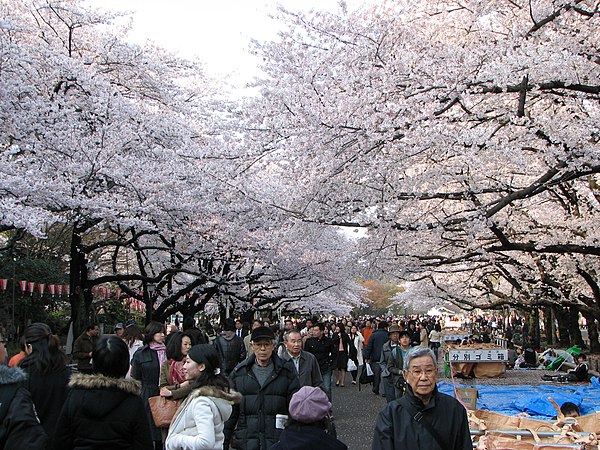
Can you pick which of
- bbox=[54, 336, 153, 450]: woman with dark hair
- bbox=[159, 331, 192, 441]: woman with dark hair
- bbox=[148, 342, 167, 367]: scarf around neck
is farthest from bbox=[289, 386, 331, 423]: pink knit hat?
bbox=[148, 342, 167, 367]: scarf around neck

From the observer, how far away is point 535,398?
10.2 metres

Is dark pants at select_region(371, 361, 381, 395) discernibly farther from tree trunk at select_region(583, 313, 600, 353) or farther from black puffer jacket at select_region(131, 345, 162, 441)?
tree trunk at select_region(583, 313, 600, 353)

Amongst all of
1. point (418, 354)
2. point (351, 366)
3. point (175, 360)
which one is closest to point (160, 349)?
point (175, 360)

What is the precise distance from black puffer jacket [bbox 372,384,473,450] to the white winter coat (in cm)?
97

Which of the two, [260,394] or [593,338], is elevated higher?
[593,338]

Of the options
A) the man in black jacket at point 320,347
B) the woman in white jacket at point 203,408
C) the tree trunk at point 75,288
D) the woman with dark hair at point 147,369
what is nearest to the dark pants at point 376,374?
the man in black jacket at point 320,347

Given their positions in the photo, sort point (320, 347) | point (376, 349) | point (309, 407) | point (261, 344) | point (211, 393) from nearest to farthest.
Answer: point (309, 407) → point (211, 393) → point (261, 344) → point (320, 347) → point (376, 349)

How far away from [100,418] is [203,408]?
1.97 ft

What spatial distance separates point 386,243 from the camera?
17.9m

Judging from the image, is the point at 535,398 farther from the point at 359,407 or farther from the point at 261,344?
the point at 261,344

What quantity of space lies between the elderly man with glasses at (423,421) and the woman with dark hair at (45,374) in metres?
2.48

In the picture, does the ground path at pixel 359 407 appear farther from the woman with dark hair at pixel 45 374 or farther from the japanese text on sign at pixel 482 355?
the woman with dark hair at pixel 45 374

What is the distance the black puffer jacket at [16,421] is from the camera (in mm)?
3602

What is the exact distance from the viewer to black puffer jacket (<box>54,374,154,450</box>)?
3.77 m
